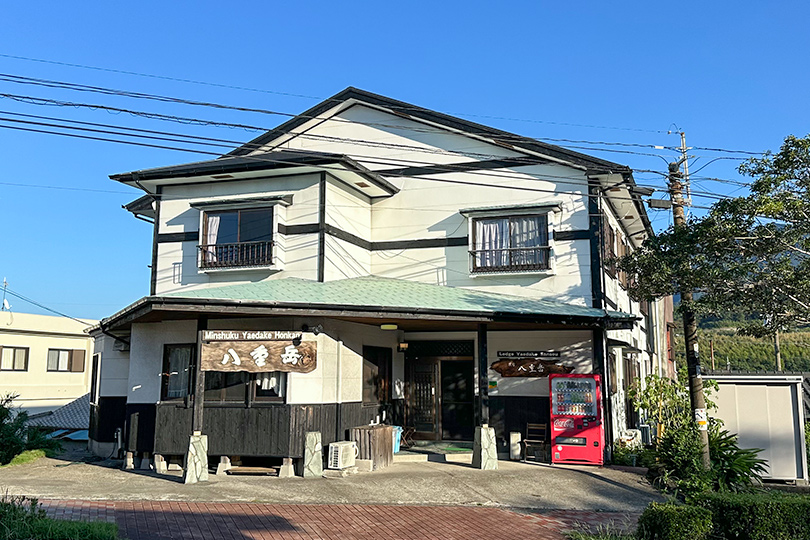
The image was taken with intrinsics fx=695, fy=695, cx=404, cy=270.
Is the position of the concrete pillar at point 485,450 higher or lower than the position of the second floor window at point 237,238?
lower

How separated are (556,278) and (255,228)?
768 cm

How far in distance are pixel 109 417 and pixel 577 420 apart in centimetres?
1204

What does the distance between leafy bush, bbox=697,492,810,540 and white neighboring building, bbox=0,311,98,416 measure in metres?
31.9

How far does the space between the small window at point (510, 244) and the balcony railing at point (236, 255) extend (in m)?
5.25

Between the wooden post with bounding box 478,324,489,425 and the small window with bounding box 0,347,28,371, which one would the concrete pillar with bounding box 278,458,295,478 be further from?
the small window with bounding box 0,347,28,371

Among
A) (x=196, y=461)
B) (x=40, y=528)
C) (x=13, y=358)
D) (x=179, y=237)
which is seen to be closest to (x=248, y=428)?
(x=196, y=461)

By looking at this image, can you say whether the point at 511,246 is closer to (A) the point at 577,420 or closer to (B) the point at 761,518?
(A) the point at 577,420

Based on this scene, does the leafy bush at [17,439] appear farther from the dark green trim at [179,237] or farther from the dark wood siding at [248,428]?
the dark green trim at [179,237]

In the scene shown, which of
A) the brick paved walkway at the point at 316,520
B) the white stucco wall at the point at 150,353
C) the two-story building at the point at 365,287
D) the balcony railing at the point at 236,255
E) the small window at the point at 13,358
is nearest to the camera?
the brick paved walkway at the point at 316,520

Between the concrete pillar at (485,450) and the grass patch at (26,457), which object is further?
the grass patch at (26,457)

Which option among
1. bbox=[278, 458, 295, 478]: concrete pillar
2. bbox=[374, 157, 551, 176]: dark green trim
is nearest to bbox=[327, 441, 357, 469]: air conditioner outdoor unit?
bbox=[278, 458, 295, 478]: concrete pillar

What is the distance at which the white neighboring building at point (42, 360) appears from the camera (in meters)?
33.9

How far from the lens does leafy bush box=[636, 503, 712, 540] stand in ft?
26.9

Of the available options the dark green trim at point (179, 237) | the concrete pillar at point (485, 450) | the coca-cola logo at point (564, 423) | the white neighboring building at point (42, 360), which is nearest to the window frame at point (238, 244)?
the dark green trim at point (179, 237)
